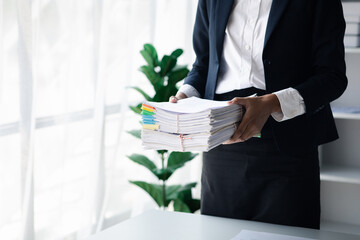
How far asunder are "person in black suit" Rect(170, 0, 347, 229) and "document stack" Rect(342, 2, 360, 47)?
50.3 inches

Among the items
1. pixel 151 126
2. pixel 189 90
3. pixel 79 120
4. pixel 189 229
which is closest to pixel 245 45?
pixel 189 90

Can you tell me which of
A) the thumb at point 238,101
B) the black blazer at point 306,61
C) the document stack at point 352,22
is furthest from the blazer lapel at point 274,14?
the document stack at point 352,22

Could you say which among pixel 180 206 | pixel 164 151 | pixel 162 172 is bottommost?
pixel 180 206

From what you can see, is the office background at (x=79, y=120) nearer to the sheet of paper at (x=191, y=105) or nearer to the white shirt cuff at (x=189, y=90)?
the white shirt cuff at (x=189, y=90)

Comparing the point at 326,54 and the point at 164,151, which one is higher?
the point at 326,54

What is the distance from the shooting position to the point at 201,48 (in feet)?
6.05

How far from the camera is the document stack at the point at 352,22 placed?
2758mm

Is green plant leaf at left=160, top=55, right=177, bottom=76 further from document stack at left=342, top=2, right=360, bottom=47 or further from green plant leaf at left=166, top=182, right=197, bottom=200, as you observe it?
document stack at left=342, top=2, right=360, bottom=47

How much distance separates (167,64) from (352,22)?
103 centimetres

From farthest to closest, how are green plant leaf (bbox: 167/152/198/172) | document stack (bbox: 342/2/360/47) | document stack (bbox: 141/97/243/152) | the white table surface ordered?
green plant leaf (bbox: 167/152/198/172)
document stack (bbox: 342/2/360/47)
the white table surface
document stack (bbox: 141/97/243/152)

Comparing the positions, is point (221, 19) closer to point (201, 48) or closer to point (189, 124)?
point (201, 48)

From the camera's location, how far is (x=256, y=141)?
162 cm

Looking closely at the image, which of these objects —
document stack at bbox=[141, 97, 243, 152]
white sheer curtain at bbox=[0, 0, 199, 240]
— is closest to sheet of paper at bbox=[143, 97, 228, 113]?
document stack at bbox=[141, 97, 243, 152]

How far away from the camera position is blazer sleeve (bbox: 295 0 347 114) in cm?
151
